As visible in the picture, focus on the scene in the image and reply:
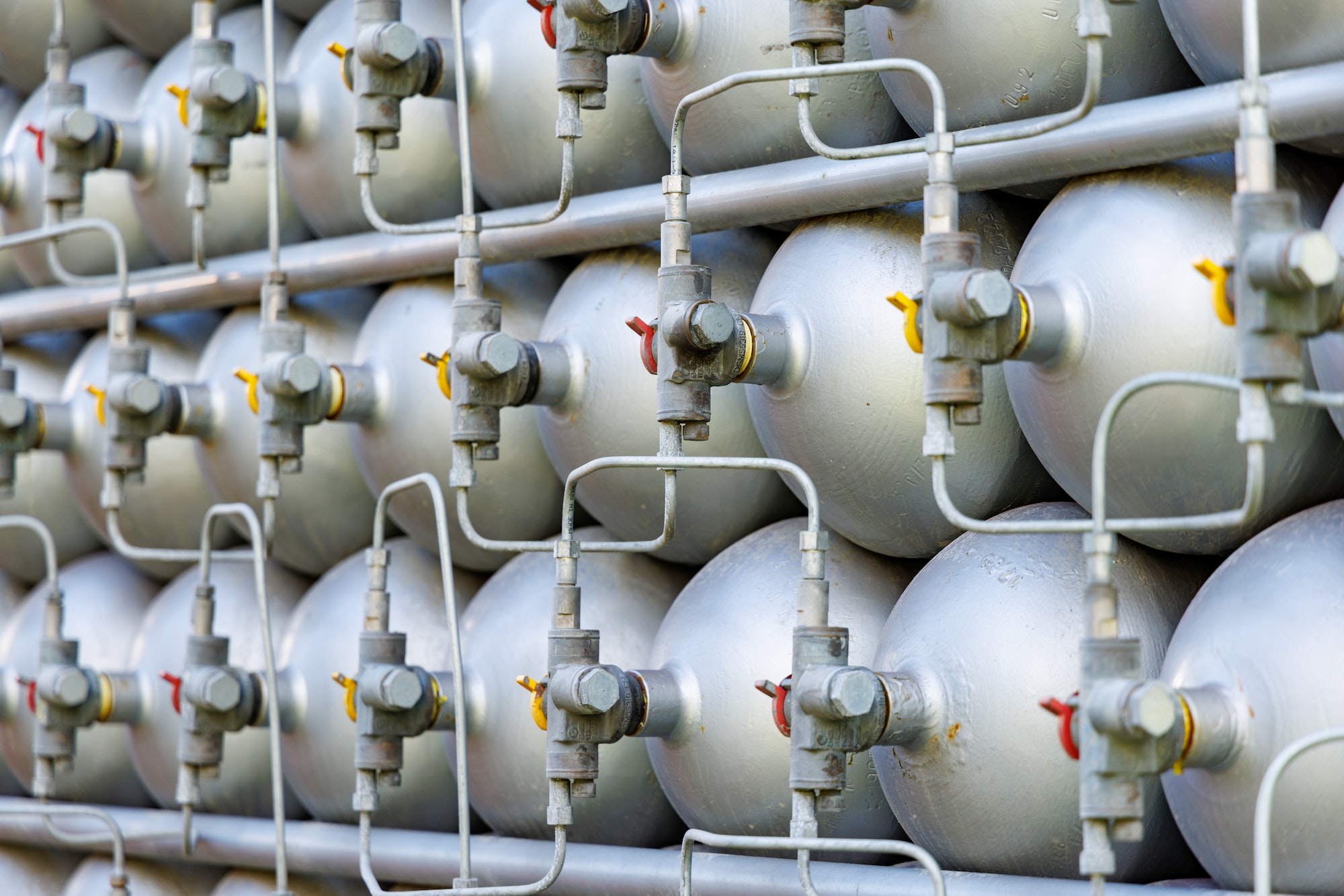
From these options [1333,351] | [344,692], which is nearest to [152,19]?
[344,692]

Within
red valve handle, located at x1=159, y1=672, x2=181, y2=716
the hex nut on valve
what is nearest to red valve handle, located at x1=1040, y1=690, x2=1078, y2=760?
the hex nut on valve

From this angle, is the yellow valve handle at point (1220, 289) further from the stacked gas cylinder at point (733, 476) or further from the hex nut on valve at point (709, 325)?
the hex nut on valve at point (709, 325)

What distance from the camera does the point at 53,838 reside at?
2.11 metres

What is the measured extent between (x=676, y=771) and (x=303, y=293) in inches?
30.9

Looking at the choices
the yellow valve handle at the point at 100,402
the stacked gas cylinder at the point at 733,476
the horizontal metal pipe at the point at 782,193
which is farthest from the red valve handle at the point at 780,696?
the yellow valve handle at the point at 100,402

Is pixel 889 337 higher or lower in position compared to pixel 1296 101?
lower

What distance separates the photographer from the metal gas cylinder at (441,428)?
5.82ft

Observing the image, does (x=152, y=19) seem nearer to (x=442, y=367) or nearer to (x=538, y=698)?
(x=442, y=367)

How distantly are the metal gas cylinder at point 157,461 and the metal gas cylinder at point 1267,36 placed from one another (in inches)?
50.5

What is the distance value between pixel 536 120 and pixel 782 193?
318 millimetres

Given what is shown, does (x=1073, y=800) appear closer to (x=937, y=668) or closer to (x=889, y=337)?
(x=937, y=668)

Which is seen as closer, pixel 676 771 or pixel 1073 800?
pixel 1073 800

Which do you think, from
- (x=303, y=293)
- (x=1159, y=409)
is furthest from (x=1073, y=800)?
(x=303, y=293)

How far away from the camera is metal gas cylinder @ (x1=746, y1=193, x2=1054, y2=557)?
1.40 metres
